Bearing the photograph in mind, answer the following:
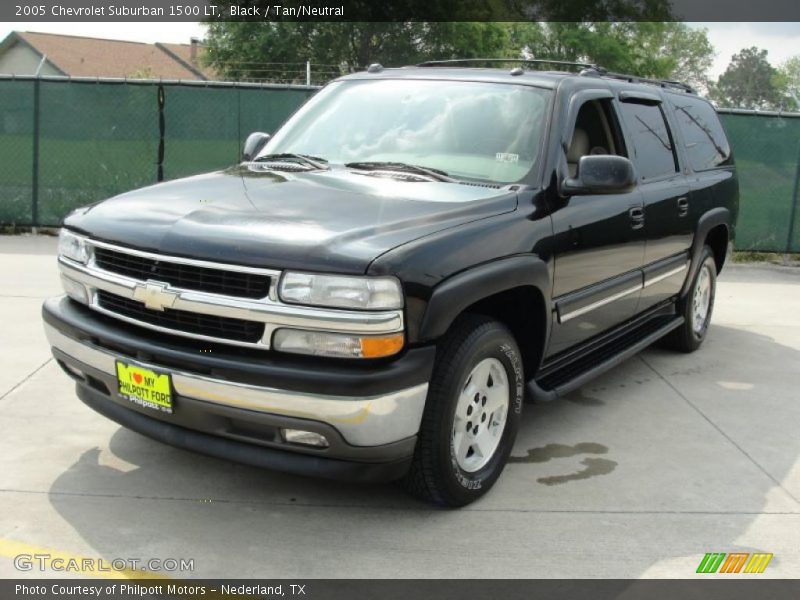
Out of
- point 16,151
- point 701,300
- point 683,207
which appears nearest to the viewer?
point 683,207

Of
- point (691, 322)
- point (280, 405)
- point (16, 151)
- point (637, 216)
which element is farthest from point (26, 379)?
point (16, 151)

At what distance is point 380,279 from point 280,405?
1.96ft

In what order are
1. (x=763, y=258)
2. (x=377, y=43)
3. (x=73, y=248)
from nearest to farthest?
(x=73, y=248) → (x=763, y=258) → (x=377, y=43)

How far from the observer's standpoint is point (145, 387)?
3.52 m

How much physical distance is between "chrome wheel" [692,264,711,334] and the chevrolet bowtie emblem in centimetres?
449

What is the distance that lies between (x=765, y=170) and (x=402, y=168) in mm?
8353

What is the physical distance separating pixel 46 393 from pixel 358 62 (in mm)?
44598

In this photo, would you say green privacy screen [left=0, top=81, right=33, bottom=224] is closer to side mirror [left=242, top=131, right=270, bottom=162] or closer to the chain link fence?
the chain link fence

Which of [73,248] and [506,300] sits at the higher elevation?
[73,248]

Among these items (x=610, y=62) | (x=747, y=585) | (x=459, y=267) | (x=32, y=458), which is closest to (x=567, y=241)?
(x=459, y=267)

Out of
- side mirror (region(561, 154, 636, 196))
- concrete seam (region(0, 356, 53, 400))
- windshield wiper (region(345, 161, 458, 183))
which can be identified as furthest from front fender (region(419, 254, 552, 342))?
concrete seam (region(0, 356, 53, 400))

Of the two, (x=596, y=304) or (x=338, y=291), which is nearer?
(x=338, y=291)

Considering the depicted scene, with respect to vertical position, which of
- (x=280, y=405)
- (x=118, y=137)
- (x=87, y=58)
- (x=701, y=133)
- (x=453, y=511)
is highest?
(x=87, y=58)

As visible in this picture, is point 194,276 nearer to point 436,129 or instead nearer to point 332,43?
point 436,129
